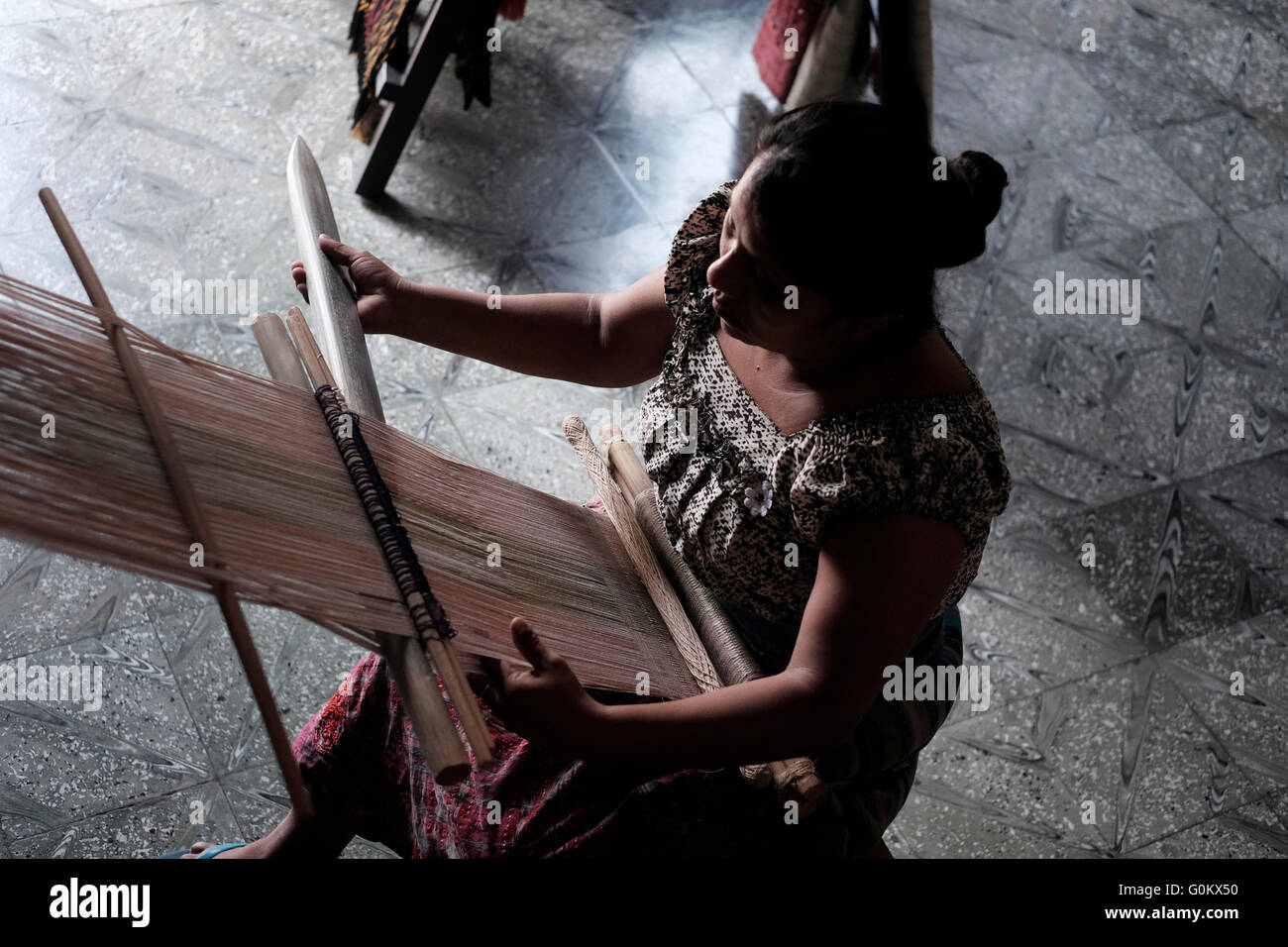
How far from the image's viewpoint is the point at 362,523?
1.24 metres

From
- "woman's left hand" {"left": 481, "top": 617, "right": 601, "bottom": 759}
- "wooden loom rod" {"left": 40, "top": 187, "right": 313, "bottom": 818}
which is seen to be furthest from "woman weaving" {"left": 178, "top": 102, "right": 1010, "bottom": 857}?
"wooden loom rod" {"left": 40, "top": 187, "right": 313, "bottom": 818}

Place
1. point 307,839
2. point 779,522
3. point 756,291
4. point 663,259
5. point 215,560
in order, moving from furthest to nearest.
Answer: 1. point 663,259
2. point 307,839
3. point 779,522
4. point 756,291
5. point 215,560

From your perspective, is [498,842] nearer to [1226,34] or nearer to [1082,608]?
[1082,608]

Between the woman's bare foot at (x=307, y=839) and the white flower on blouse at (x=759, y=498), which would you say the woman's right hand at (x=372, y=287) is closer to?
the white flower on blouse at (x=759, y=498)

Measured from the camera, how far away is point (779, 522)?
143cm

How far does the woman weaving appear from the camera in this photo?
1.25 metres

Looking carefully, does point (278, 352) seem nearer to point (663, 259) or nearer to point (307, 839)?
point (307, 839)

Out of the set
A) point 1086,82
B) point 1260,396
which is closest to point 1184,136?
point 1086,82

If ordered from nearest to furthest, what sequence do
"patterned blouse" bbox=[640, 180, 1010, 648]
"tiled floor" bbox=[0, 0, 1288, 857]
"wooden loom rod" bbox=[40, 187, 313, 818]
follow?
"wooden loom rod" bbox=[40, 187, 313, 818], "patterned blouse" bbox=[640, 180, 1010, 648], "tiled floor" bbox=[0, 0, 1288, 857]

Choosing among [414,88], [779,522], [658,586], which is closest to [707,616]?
[658,586]

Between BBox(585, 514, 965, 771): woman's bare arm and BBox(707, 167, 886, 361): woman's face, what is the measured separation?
0.71ft

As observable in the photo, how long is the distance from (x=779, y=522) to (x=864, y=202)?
1.33ft

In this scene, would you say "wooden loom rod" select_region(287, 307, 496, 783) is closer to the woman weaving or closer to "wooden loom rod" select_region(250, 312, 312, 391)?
the woman weaving
